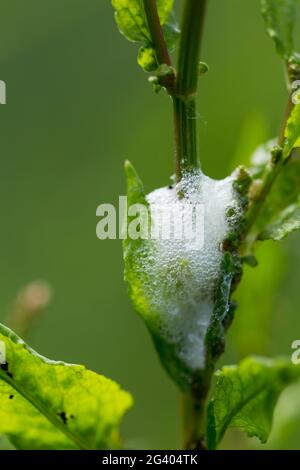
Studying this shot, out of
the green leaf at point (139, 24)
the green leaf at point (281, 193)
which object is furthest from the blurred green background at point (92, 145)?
the green leaf at point (139, 24)

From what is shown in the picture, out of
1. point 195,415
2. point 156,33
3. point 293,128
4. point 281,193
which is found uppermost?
point 156,33

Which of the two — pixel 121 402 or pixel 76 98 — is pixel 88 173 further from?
pixel 121 402

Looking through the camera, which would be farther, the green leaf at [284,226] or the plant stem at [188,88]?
the green leaf at [284,226]

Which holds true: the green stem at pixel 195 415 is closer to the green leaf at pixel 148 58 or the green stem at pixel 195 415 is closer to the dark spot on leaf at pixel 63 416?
the dark spot on leaf at pixel 63 416

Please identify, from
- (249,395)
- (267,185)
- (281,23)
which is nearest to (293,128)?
(267,185)

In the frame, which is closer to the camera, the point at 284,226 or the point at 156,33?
the point at 156,33

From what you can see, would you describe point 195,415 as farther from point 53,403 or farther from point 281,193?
point 281,193

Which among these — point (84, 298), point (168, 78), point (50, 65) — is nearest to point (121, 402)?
point (168, 78)

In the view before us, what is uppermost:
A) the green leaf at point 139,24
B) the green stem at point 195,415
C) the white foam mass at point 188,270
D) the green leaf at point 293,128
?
the green leaf at point 139,24
